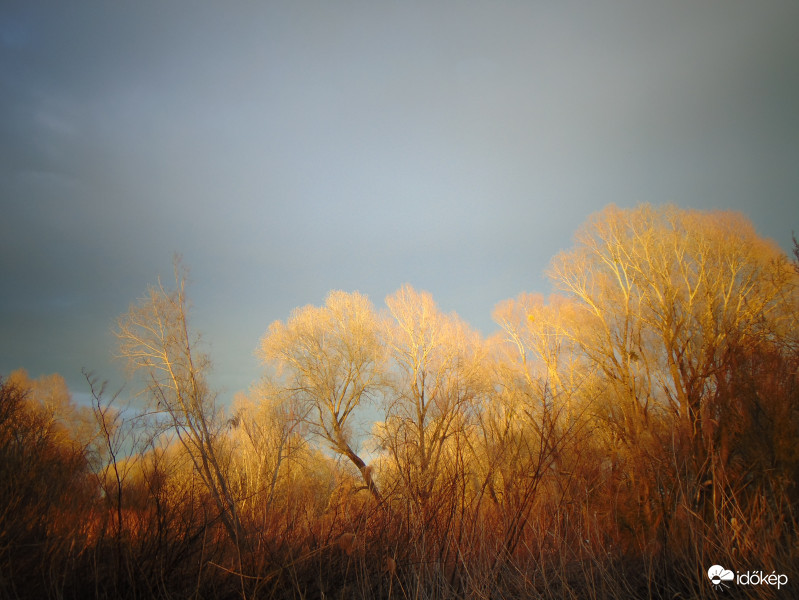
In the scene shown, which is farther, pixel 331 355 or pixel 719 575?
pixel 331 355

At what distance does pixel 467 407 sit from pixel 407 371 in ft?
52.6

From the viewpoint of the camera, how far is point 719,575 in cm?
310

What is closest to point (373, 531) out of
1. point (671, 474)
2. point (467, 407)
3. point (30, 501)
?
point (467, 407)

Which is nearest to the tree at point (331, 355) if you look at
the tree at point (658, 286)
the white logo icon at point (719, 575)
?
the tree at point (658, 286)

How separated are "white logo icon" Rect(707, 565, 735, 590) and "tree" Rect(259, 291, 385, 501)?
17.0 m

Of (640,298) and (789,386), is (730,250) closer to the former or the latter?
(640,298)

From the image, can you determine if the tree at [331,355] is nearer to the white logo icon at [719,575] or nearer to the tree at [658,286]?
the tree at [658,286]

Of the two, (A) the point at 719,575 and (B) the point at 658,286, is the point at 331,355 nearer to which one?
(B) the point at 658,286

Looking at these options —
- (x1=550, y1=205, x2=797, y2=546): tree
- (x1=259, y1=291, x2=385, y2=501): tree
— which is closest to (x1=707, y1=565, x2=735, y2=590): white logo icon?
(x1=550, y1=205, x2=797, y2=546): tree

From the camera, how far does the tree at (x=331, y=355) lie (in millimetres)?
19719

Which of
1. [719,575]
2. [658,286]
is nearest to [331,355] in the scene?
[658,286]

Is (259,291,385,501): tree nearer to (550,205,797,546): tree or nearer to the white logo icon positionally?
(550,205,797,546): tree

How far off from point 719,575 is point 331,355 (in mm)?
18434

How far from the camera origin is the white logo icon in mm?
3033
